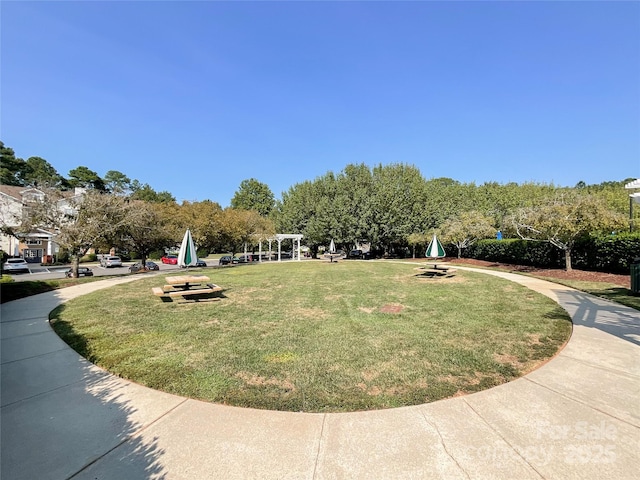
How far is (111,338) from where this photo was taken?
6.10 metres

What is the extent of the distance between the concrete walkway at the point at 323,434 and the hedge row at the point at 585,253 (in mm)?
12960

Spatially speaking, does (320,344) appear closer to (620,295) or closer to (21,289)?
(620,295)

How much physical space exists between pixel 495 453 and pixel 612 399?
209cm

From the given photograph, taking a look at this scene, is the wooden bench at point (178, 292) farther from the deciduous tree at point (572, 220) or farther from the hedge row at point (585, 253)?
the hedge row at point (585, 253)

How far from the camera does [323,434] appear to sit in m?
3.06

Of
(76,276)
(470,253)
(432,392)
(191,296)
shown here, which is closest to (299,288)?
(191,296)

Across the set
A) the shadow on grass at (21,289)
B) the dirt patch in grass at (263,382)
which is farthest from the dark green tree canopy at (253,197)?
the dirt patch in grass at (263,382)

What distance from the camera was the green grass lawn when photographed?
4012mm

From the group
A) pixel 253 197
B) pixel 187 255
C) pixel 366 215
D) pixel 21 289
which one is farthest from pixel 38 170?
pixel 187 255

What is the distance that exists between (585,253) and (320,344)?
675 inches

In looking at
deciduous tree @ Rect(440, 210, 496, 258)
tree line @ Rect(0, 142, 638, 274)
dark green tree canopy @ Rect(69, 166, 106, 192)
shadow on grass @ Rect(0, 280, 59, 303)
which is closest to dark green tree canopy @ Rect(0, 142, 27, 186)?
tree line @ Rect(0, 142, 638, 274)

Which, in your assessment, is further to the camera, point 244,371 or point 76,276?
point 76,276

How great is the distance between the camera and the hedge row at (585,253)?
13.5 meters

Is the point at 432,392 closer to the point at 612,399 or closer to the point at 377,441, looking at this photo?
the point at 377,441
